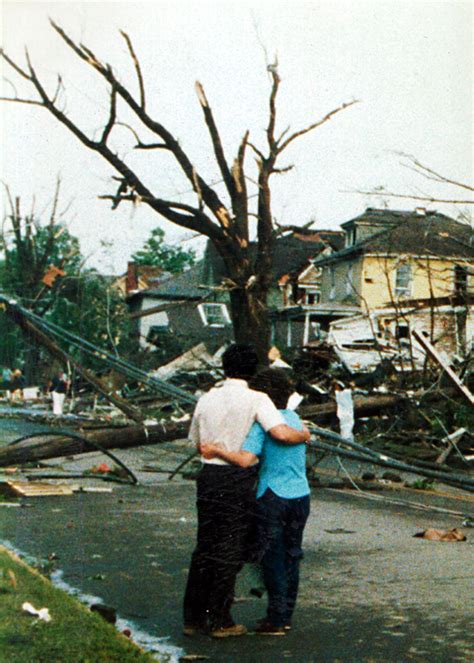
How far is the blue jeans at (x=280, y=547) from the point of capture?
6496mm

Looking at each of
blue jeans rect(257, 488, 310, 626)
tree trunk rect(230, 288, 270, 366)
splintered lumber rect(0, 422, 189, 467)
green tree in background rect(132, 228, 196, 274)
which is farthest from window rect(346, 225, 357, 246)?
green tree in background rect(132, 228, 196, 274)

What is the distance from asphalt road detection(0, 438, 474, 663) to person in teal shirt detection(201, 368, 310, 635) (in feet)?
0.73

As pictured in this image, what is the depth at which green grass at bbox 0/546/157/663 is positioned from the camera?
18.7 ft

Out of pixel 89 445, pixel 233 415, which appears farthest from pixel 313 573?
pixel 89 445

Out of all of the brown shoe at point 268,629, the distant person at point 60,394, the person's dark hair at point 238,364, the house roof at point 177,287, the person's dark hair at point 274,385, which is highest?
the house roof at point 177,287

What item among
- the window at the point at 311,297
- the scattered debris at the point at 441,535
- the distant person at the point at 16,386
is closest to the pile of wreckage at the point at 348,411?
the scattered debris at the point at 441,535

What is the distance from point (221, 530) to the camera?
6422mm

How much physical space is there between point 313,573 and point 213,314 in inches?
2205

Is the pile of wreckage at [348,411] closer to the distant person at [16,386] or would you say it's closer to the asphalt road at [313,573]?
the asphalt road at [313,573]

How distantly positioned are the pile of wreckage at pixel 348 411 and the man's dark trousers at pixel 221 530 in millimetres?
3320

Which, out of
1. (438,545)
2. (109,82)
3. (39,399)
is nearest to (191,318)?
(39,399)

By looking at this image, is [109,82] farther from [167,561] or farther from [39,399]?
[39,399]

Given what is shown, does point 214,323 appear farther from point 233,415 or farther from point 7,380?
point 233,415

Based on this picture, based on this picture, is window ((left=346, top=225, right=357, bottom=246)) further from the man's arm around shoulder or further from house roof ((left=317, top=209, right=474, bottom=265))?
the man's arm around shoulder
